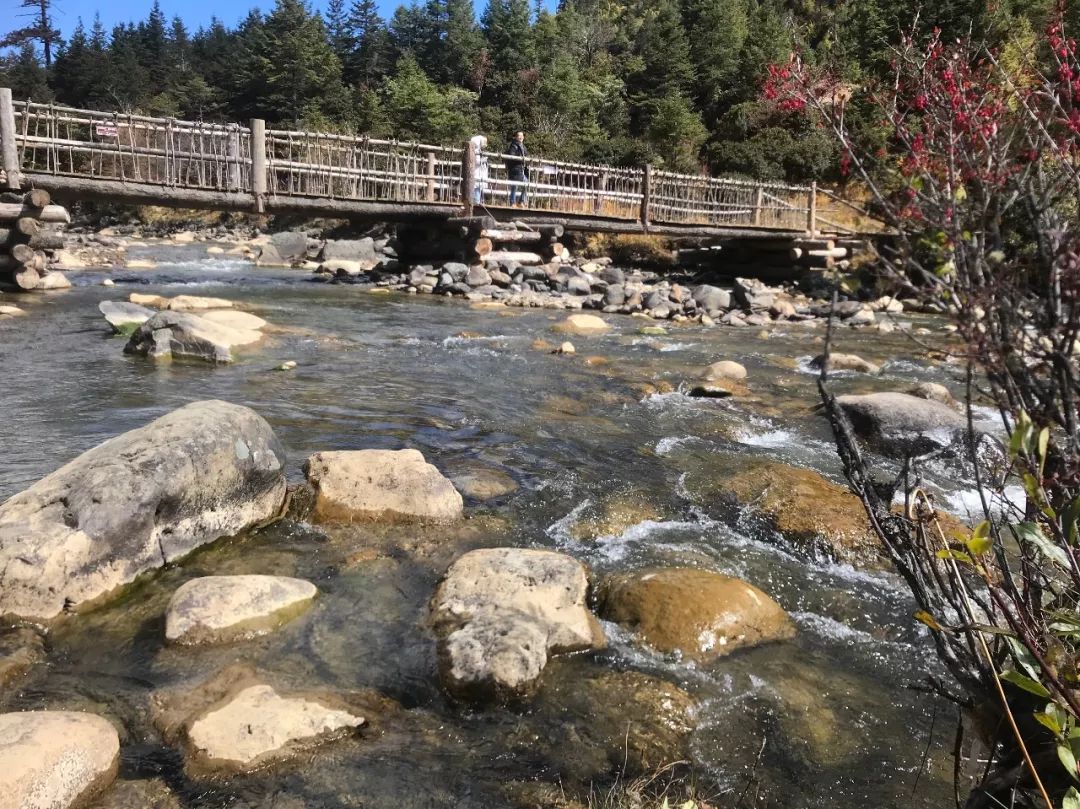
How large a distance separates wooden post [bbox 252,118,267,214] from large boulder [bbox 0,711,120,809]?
13.0m

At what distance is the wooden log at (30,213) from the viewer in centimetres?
1234

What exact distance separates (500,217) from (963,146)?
16009 millimetres

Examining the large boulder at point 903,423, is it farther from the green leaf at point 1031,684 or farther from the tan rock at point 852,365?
the green leaf at point 1031,684

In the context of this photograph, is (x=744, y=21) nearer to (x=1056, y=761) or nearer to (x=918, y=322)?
(x=918, y=322)

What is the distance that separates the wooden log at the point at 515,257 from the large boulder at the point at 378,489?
1238 cm

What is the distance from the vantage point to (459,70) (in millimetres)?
53062

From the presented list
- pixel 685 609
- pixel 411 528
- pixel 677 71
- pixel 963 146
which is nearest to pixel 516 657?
pixel 685 609

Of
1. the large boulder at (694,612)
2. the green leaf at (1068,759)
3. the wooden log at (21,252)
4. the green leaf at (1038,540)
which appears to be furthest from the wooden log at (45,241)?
the green leaf at (1068,759)

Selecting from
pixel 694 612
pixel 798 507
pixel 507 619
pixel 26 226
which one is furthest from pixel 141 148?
Result: pixel 694 612

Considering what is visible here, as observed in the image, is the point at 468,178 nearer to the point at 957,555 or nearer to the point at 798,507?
the point at 798,507

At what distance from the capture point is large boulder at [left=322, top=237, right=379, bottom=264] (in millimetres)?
22469

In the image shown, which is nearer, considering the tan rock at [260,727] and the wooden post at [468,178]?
the tan rock at [260,727]

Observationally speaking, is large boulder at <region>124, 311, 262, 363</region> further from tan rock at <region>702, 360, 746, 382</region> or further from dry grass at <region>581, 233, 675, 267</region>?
dry grass at <region>581, 233, 675, 267</region>

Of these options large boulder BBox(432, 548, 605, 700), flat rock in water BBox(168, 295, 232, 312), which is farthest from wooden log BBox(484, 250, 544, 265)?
large boulder BBox(432, 548, 605, 700)
